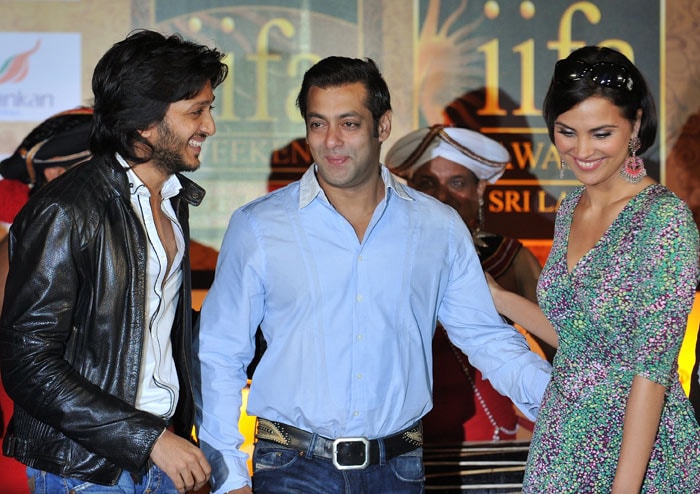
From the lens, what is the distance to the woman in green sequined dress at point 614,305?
82.7 inches

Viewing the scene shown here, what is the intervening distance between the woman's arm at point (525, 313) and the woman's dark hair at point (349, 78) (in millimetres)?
643

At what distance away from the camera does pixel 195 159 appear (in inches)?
99.8

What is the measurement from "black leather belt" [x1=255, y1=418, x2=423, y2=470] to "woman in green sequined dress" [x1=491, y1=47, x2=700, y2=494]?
1.30ft

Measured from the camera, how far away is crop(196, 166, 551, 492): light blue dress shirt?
2.58m

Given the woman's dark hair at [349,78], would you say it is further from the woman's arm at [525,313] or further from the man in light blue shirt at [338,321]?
the woman's arm at [525,313]

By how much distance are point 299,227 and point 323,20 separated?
6.92ft

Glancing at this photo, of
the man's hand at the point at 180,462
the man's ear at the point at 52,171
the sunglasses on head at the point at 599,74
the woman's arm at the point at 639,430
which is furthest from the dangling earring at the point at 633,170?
the man's ear at the point at 52,171

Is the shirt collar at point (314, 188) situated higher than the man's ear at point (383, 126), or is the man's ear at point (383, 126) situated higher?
the man's ear at point (383, 126)

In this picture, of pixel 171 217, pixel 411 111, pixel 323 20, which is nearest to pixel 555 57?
pixel 411 111

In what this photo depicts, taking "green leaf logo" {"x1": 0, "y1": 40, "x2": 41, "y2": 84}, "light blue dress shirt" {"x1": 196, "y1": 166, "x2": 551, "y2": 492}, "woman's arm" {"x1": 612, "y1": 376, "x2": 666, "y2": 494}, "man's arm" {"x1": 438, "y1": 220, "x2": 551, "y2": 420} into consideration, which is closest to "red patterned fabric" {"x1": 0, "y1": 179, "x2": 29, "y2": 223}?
"green leaf logo" {"x1": 0, "y1": 40, "x2": 41, "y2": 84}

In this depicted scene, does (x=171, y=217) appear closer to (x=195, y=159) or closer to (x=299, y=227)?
(x=195, y=159)

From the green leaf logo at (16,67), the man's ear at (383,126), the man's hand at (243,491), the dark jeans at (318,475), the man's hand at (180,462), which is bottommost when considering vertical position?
the man's hand at (243,491)

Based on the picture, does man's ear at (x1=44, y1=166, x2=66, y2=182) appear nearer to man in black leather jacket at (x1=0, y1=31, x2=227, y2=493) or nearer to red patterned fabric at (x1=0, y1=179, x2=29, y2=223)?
red patterned fabric at (x1=0, y1=179, x2=29, y2=223)

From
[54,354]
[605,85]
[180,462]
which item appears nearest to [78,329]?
[54,354]
